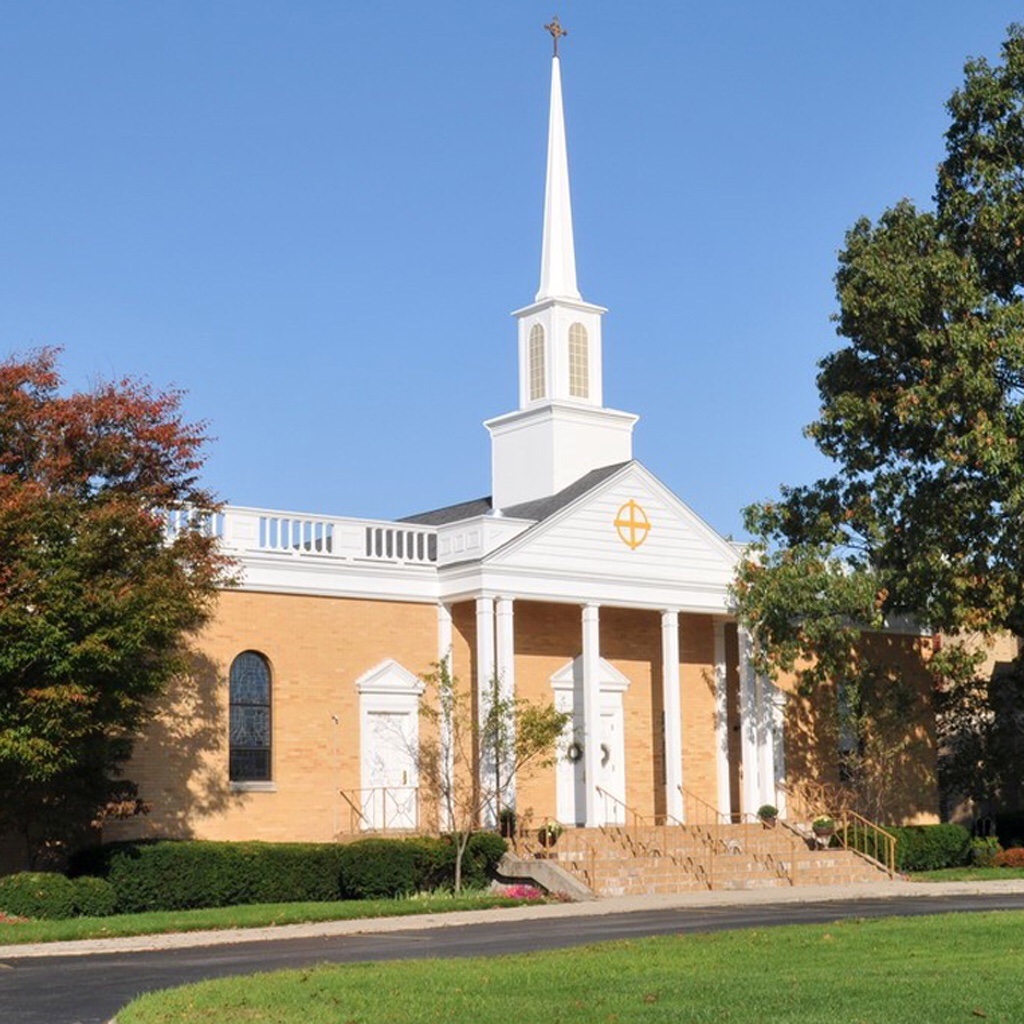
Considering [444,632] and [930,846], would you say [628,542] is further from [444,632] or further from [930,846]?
[930,846]

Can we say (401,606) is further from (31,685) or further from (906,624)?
(906,624)

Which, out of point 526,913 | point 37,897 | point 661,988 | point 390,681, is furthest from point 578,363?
point 661,988

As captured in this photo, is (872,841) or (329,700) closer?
(329,700)

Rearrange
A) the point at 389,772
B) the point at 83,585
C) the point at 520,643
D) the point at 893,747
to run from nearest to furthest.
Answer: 1. the point at 83,585
2. the point at 389,772
3. the point at 520,643
4. the point at 893,747

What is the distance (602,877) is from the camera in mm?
33969

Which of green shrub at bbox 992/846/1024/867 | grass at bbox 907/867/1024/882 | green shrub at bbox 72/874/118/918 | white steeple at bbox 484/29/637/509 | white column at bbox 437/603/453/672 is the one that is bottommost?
grass at bbox 907/867/1024/882

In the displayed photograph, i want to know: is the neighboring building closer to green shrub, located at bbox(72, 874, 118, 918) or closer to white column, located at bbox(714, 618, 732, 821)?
white column, located at bbox(714, 618, 732, 821)

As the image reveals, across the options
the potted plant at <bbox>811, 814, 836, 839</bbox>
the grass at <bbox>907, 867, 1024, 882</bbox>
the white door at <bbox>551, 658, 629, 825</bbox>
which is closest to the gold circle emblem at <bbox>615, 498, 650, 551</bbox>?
the white door at <bbox>551, 658, 629, 825</bbox>

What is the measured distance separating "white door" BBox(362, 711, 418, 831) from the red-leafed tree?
5.91 meters

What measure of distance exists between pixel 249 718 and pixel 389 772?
3489mm

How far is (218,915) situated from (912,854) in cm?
1833

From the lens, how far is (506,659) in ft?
120

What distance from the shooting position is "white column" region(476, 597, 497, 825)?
3584 cm

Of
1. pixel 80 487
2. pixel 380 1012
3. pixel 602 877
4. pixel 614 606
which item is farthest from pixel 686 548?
pixel 380 1012
